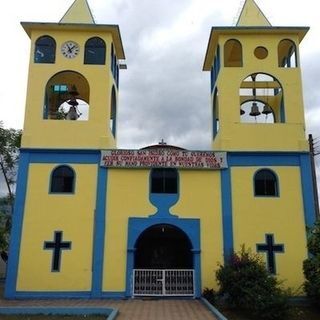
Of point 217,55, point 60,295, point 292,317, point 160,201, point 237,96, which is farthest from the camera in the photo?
point 217,55

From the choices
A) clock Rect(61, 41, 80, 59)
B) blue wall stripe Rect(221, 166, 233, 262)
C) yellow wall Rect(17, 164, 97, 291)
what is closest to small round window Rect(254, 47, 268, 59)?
blue wall stripe Rect(221, 166, 233, 262)

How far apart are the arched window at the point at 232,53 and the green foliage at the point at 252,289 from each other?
9.37m

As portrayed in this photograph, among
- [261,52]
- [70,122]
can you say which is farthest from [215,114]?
[70,122]

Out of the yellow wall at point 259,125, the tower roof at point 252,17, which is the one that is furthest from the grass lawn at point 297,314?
the tower roof at point 252,17

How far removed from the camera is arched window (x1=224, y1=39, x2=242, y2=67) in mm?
20052

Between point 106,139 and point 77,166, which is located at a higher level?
point 106,139

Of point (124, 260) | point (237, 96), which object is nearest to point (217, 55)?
point (237, 96)

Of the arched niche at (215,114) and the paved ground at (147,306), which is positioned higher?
the arched niche at (215,114)

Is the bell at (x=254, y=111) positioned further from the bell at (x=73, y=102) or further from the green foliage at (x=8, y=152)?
the green foliage at (x=8, y=152)

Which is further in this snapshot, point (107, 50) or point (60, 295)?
point (107, 50)

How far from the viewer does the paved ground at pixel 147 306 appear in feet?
43.1

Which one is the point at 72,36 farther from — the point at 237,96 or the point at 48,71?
the point at 237,96

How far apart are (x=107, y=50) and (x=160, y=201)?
699cm

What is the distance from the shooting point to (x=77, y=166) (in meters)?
18.0
